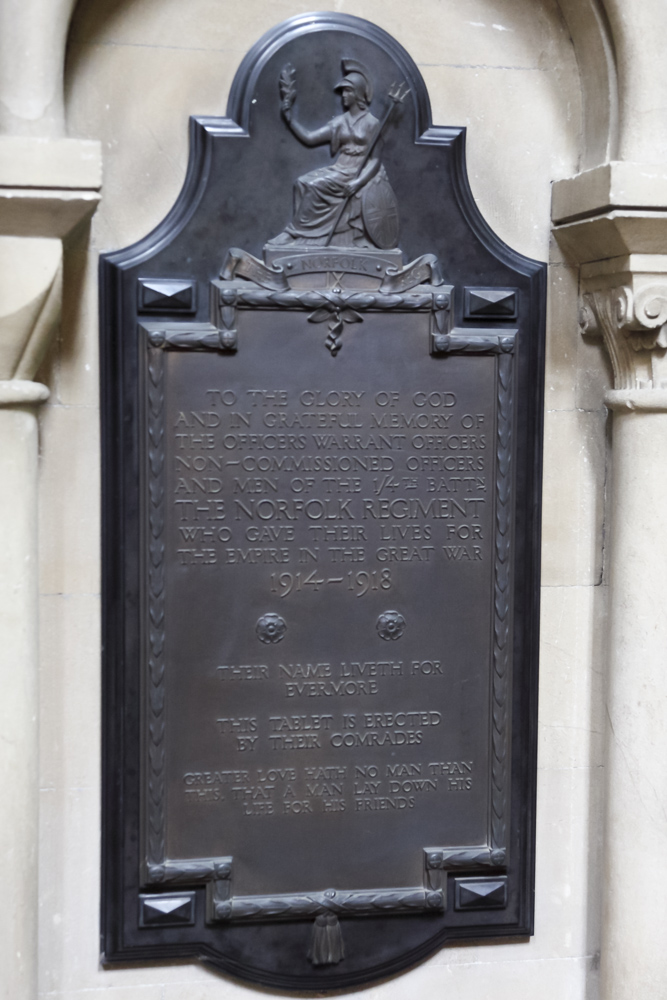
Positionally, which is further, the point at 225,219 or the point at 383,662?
the point at 383,662

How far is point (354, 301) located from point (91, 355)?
90cm

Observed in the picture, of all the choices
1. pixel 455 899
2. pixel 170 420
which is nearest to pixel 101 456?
pixel 170 420

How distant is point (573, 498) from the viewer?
156 inches

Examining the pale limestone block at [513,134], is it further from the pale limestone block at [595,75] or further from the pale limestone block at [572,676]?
the pale limestone block at [572,676]

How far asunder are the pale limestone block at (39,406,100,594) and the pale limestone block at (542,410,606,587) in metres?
1.62

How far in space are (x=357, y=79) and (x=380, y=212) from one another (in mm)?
434

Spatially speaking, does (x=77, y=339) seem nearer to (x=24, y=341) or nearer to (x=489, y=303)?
(x=24, y=341)

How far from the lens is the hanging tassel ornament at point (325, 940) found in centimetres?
379

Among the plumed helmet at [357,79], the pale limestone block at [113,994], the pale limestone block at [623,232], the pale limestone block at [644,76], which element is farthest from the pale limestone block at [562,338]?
the pale limestone block at [113,994]

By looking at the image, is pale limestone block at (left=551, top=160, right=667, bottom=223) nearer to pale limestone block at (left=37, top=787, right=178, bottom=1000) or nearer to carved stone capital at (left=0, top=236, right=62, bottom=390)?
carved stone capital at (left=0, top=236, right=62, bottom=390)

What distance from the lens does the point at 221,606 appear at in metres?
3.69

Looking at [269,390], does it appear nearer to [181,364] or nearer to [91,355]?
[181,364]

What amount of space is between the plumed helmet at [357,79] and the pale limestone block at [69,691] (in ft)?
6.23

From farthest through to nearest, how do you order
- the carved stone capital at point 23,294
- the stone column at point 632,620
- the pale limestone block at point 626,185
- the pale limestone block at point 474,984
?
the pale limestone block at point 474,984 < the stone column at point 632,620 < the pale limestone block at point 626,185 < the carved stone capital at point 23,294
